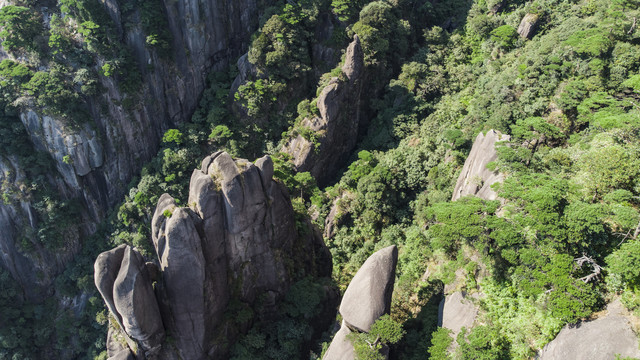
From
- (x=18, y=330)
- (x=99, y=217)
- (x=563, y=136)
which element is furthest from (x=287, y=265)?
(x=18, y=330)

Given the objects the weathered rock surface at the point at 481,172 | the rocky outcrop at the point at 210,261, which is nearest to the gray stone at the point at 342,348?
the rocky outcrop at the point at 210,261

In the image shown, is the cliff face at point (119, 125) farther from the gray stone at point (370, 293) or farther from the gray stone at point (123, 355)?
the gray stone at point (370, 293)

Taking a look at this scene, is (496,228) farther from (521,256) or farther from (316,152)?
(316,152)

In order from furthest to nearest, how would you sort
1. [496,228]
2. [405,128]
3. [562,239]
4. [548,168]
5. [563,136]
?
[405,128] → [563,136] → [548,168] → [496,228] → [562,239]

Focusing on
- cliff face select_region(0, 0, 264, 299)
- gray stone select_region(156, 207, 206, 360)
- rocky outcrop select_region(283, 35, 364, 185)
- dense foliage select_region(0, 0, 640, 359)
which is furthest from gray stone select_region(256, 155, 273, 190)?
cliff face select_region(0, 0, 264, 299)

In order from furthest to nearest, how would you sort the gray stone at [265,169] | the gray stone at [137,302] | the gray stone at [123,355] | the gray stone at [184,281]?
the gray stone at [265,169]
the gray stone at [184,281]
the gray stone at [123,355]
the gray stone at [137,302]

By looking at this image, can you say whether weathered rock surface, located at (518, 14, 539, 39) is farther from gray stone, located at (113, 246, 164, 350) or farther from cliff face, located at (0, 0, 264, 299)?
gray stone, located at (113, 246, 164, 350)
